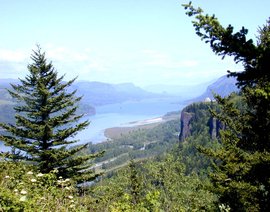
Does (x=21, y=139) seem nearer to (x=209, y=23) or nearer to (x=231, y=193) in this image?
(x=231, y=193)

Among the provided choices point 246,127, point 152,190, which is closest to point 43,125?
point 152,190

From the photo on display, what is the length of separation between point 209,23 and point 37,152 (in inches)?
731

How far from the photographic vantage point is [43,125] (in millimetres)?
22766

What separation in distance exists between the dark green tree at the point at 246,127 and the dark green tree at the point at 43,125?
1090 centimetres

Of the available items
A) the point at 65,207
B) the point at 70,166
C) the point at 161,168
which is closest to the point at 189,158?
the point at 161,168

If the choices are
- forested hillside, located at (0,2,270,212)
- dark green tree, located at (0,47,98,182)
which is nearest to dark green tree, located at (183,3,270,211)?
forested hillside, located at (0,2,270,212)

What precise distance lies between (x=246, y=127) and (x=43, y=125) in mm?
14083

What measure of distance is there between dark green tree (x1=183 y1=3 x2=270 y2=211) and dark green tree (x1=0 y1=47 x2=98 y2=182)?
35.8 feet

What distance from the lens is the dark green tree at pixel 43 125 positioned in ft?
73.7

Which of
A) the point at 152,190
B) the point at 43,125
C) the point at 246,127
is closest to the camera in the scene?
the point at 152,190

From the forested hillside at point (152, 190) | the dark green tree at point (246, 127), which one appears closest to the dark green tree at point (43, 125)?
the forested hillside at point (152, 190)

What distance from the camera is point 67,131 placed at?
2384 centimetres

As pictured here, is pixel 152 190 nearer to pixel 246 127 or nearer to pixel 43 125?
pixel 246 127

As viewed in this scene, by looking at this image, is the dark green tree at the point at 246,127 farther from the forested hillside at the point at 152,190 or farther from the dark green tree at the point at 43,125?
the dark green tree at the point at 43,125
